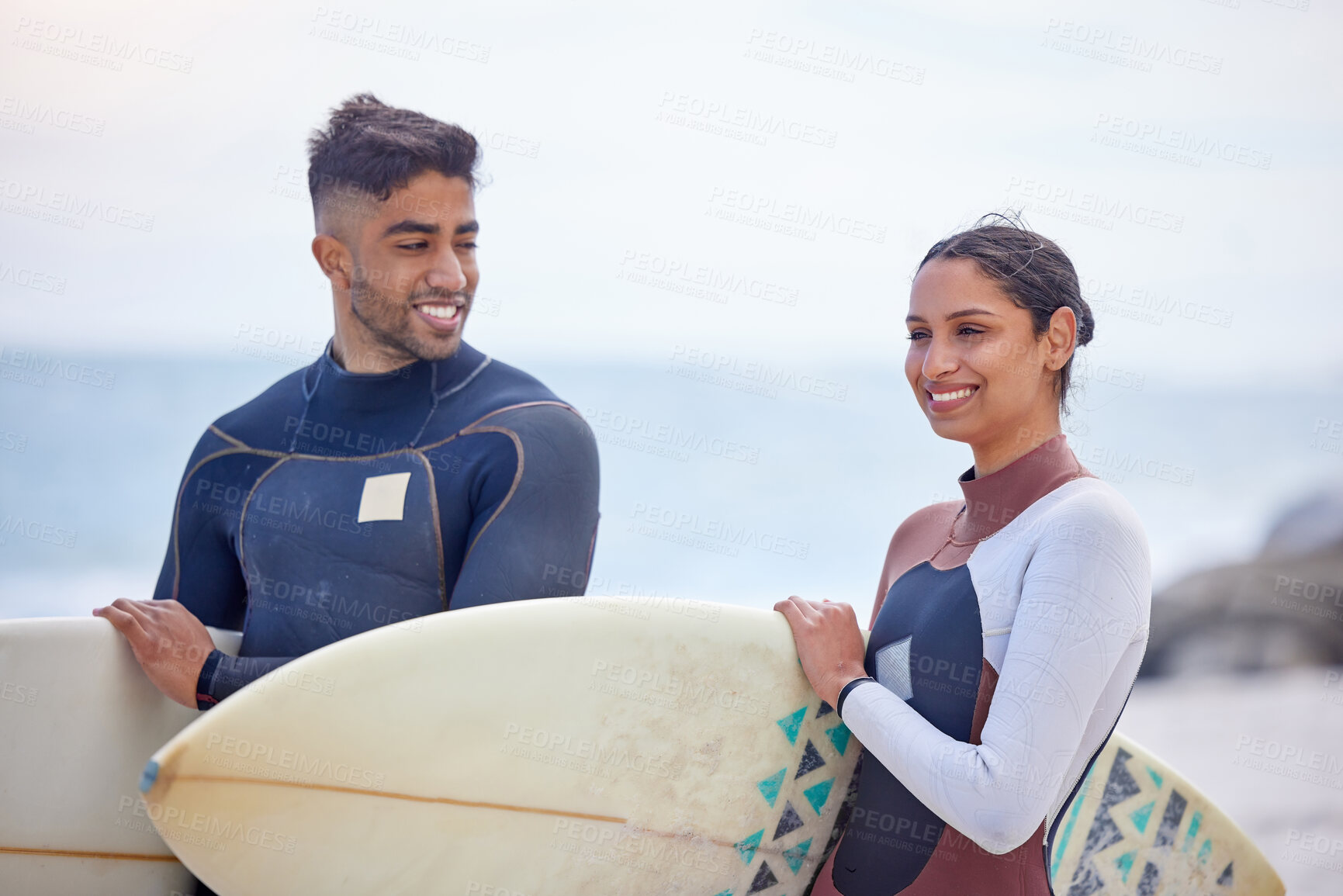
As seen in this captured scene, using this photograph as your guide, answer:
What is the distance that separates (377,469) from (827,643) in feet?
2.50

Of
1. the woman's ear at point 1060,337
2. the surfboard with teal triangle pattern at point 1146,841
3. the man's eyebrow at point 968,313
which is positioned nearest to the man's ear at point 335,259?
the man's eyebrow at point 968,313

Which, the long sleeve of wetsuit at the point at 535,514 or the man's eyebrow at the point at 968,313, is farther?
the long sleeve of wetsuit at the point at 535,514

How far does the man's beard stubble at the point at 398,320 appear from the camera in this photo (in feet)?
5.87

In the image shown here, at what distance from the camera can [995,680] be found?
1223 millimetres

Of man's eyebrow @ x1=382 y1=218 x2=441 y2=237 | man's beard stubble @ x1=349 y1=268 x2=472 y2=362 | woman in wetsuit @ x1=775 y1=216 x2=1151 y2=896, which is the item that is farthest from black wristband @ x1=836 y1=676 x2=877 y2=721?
man's eyebrow @ x1=382 y1=218 x2=441 y2=237

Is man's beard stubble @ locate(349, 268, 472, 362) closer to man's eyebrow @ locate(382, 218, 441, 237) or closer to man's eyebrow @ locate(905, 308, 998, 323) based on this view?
man's eyebrow @ locate(382, 218, 441, 237)

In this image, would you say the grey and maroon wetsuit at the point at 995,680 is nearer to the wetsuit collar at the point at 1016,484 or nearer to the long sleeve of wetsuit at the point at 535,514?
the wetsuit collar at the point at 1016,484

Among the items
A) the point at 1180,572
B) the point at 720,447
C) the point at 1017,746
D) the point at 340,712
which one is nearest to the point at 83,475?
the point at 720,447

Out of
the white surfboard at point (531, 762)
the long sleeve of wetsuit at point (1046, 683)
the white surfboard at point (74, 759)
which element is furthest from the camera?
the white surfboard at point (74, 759)

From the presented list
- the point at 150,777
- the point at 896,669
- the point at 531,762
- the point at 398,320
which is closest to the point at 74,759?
the point at 150,777

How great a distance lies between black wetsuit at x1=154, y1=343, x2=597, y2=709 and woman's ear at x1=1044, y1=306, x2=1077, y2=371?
73cm

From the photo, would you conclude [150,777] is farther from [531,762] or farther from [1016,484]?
[1016,484]

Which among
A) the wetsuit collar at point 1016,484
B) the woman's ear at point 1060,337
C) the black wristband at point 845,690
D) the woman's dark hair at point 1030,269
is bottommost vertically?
the black wristband at point 845,690

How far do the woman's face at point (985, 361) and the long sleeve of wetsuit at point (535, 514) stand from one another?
1.91 ft
